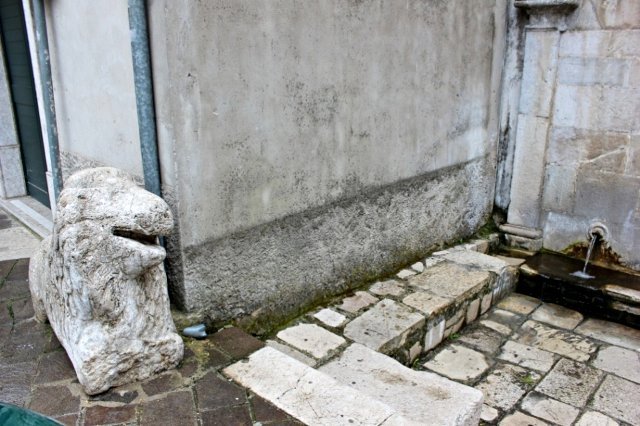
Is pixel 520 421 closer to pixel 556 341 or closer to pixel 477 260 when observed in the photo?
pixel 556 341

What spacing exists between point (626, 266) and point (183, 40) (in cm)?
461

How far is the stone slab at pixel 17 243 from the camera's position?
14.5 ft

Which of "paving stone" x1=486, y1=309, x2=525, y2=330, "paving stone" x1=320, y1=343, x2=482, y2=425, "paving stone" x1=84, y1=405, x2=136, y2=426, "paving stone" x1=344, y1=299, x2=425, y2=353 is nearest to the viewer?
"paving stone" x1=84, y1=405, x2=136, y2=426

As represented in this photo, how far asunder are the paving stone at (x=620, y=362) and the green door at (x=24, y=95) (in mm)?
5394

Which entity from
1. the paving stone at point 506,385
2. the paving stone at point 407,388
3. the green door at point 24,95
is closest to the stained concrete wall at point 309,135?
the paving stone at point 407,388

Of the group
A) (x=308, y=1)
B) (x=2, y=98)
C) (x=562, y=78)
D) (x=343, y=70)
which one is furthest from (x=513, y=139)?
(x=2, y=98)

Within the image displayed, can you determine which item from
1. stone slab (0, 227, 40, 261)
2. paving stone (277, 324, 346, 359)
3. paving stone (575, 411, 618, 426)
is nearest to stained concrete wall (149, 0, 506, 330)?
paving stone (277, 324, 346, 359)

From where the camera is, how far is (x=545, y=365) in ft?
13.0

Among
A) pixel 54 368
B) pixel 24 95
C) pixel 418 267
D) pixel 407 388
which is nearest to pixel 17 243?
pixel 24 95

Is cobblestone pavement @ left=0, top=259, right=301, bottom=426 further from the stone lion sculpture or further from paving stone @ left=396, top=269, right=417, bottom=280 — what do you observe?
paving stone @ left=396, top=269, right=417, bottom=280

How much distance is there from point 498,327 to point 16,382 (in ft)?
11.6

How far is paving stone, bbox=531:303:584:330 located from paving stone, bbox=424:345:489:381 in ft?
3.15

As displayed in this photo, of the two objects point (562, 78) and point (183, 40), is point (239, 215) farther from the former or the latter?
point (562, 78)

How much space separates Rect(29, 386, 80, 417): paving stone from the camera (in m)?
Answer: 2.43
